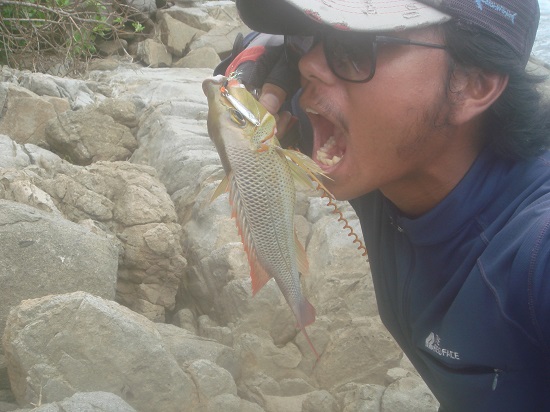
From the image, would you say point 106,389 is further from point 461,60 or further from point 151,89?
point 151,89

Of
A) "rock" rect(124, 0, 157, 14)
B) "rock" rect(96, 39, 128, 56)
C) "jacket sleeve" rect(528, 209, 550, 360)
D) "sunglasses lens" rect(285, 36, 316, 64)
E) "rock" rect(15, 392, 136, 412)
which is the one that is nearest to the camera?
"jacket sleeve" rect(528, 209, 550, 360)

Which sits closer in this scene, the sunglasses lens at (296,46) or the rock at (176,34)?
the sunglasses lens at (296,46)

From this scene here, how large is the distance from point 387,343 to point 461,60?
2192mm

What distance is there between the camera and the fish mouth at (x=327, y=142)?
219 cm

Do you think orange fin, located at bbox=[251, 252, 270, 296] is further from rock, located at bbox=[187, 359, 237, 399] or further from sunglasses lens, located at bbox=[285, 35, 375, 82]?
rock, located at bbox=[187, 359, 237, 399]

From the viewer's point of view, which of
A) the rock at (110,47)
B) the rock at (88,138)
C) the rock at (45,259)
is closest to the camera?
the rock at (45,259)

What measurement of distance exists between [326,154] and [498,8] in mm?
614

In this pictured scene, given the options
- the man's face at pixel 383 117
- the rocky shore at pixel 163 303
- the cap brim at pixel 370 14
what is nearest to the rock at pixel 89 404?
the rocky shore at pixel 163 303

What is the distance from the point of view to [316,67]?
7.13 ft

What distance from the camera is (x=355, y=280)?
429 cm

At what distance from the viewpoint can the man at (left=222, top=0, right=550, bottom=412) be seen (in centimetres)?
197

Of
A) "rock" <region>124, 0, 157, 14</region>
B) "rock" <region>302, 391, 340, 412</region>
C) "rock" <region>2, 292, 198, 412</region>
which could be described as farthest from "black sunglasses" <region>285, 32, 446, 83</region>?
"rock" <region>124, 0, 157, 14</region>

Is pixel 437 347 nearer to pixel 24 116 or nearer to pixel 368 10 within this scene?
pixel 368 10

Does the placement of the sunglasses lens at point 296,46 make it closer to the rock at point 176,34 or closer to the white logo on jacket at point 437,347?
the white logo on jacket at point 437,347
